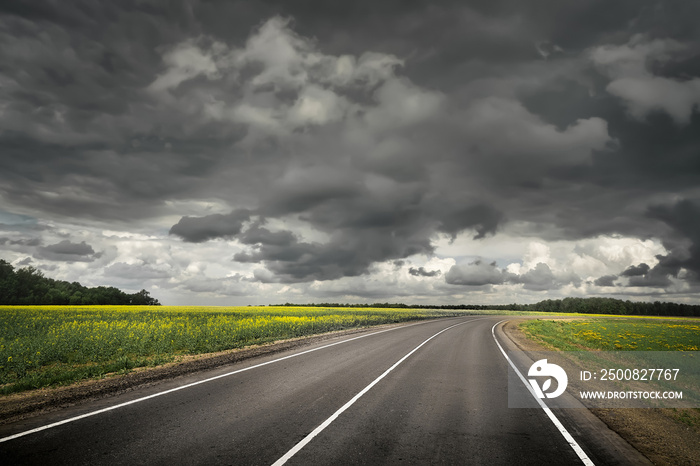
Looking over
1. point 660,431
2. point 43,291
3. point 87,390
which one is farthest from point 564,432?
point 43,291

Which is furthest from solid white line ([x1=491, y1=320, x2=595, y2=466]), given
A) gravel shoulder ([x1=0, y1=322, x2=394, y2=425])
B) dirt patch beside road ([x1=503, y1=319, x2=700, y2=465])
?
gravel shoulder ([x1=0, y1=322, x2=394, y2=425])

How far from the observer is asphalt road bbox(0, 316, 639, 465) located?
515cm

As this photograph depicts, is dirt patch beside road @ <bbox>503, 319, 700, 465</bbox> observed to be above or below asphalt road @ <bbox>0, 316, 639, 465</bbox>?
below

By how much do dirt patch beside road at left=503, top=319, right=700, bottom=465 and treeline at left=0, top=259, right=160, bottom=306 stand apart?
9506cm

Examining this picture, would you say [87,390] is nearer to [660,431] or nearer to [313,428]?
[313,428]

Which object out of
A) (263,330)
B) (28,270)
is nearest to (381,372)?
(263,330)

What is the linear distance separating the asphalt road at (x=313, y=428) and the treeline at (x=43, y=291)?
8657cm

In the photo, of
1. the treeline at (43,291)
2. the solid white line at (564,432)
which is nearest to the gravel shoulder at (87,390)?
the solid white line at (564,432)

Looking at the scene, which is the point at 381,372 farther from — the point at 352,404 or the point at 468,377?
the point at 352,404

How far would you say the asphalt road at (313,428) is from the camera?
16.9ft

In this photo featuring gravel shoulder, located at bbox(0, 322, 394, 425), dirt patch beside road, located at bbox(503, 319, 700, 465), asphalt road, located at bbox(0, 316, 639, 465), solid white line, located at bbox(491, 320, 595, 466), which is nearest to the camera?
asphalt road, located at bbox(0, 316, 639, 465)

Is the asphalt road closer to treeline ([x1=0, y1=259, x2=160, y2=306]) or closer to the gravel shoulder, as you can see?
the gravel shoulder

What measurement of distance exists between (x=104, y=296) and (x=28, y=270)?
16268mm

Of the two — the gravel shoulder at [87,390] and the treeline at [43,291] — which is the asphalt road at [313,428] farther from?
the treeline at [43,291]
